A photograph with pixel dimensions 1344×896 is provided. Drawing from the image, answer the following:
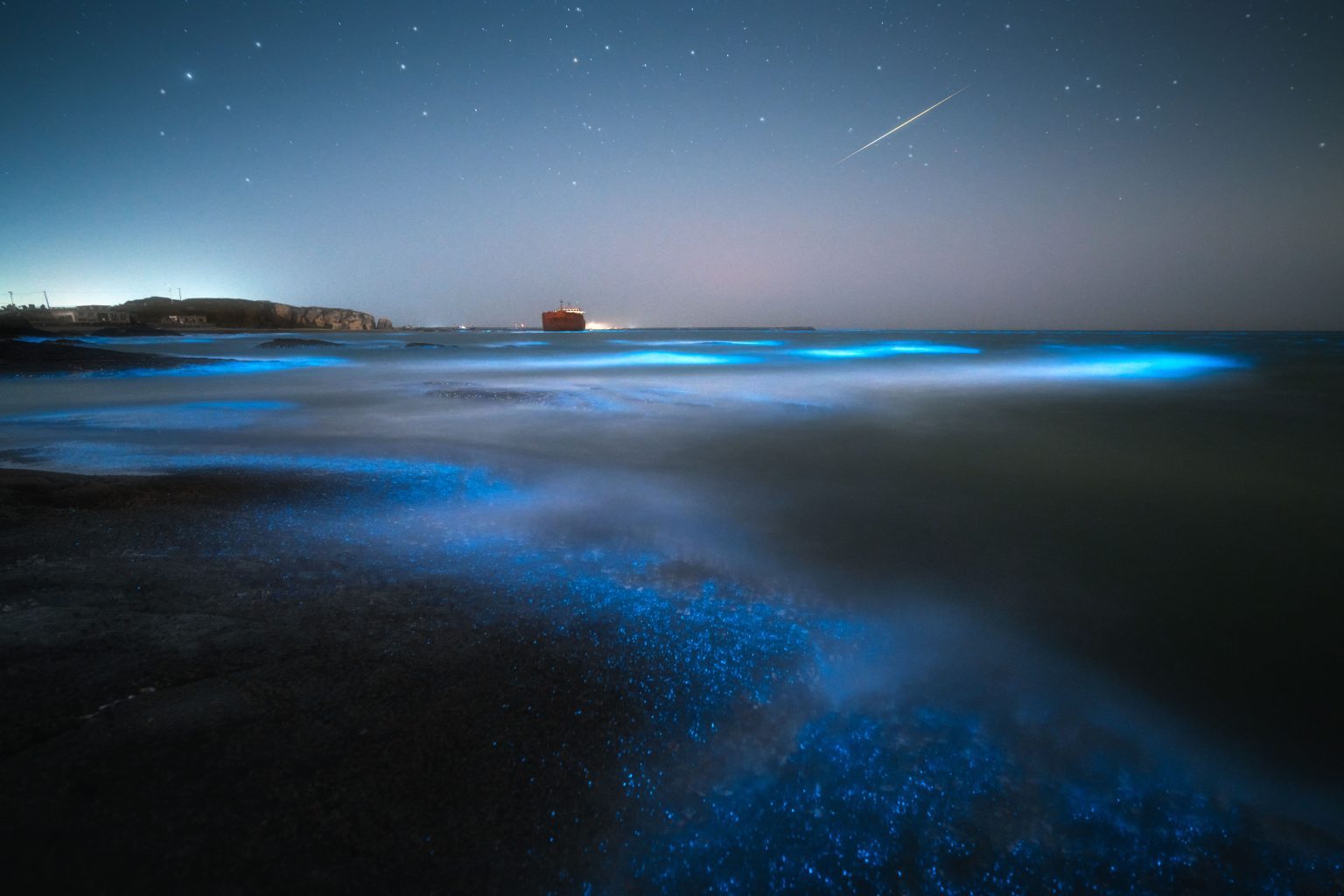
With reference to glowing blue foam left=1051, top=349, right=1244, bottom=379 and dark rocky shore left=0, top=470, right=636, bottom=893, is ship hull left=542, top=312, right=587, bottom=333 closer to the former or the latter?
glowing blue foam left=1051, top=349, right=1244, bottom=379

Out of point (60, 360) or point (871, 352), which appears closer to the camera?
point (60, 360)

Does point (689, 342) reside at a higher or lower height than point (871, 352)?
higher

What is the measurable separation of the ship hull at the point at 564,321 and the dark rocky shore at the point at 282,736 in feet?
365

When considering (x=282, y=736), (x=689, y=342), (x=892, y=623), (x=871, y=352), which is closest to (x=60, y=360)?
(x=282, y=736)

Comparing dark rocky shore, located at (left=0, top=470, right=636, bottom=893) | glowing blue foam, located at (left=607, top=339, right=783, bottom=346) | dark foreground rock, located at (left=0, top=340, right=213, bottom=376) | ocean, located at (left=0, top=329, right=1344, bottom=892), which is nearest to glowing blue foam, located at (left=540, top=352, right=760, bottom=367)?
dark foreground rock, located at (left=0, top=340, right=213, bottom=376)

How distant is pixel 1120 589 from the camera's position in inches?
115

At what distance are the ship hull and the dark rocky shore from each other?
111398 mm

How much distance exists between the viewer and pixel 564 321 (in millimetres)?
112750

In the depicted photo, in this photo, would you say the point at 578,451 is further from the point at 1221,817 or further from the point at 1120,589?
the point at 1221,817

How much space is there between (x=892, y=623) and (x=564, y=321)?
11566 centimetres

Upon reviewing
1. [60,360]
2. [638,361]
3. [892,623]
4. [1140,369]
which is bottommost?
[892,623]

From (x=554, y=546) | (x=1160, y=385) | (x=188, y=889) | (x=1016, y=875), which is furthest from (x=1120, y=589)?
(x=1160, y=385)

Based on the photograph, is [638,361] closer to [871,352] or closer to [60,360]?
[871,352]

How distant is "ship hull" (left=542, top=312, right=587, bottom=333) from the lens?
366ft
